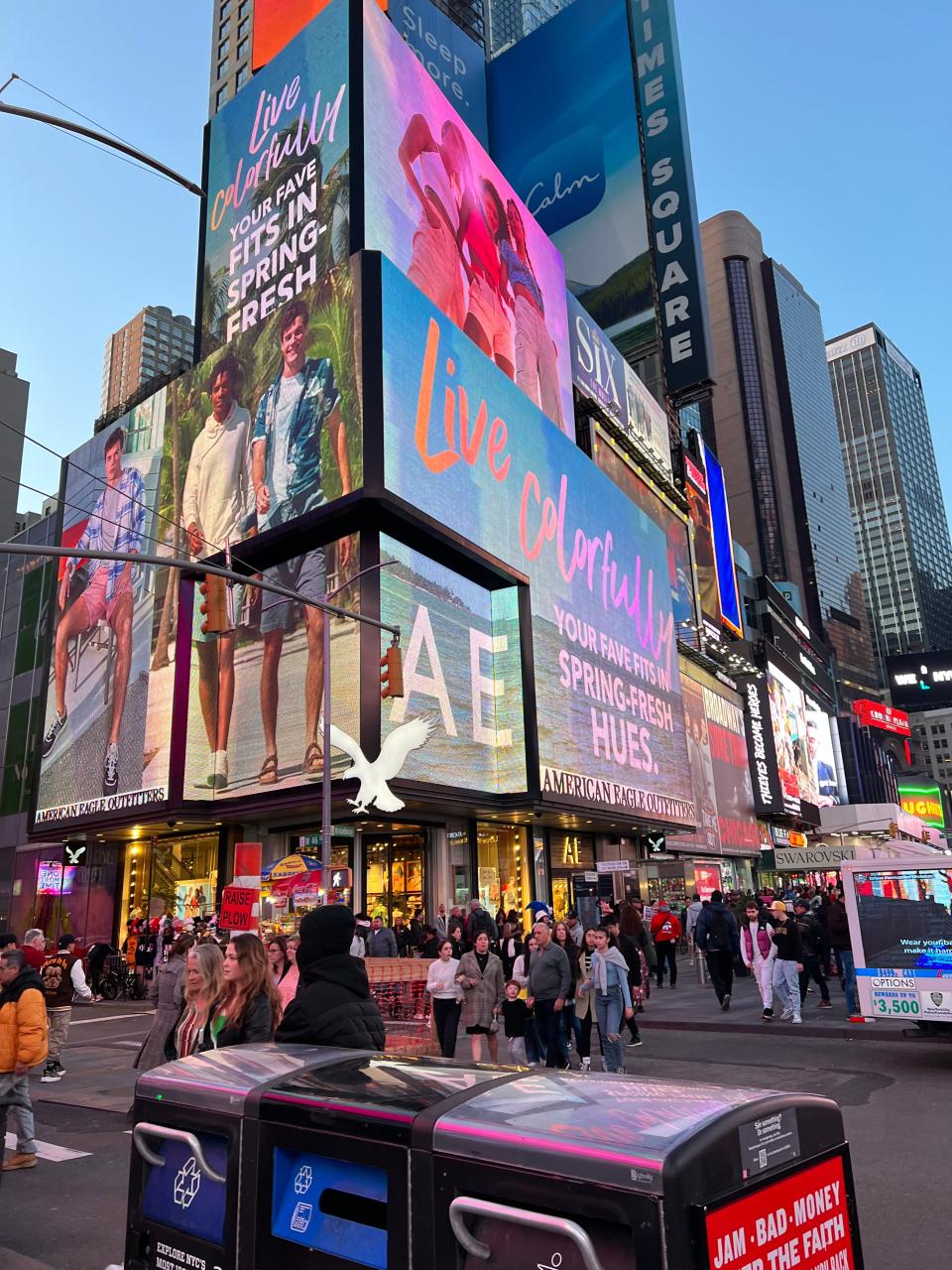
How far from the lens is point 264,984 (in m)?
6.37

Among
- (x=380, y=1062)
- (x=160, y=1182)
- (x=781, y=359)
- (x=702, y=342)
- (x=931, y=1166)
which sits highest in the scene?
(x=781, y=359)

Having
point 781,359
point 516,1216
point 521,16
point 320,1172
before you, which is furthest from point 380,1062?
point 781,359

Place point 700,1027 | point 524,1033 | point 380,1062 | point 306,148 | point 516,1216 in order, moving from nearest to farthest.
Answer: point 516,1216 < point 380,1062 < point 524,1033 < point 700,1027 < point 306,148

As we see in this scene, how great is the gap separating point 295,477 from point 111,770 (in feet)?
43.1

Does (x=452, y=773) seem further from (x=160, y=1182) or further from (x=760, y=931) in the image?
(x=160, y=1182)

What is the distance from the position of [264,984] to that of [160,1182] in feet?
8.52

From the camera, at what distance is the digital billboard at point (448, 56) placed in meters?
55.5

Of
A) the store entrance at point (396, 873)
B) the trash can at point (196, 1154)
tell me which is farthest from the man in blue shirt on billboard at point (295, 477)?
the trash can at point (196, 1154)

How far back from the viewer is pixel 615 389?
167 ft

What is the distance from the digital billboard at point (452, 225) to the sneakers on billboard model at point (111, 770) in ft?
64.3

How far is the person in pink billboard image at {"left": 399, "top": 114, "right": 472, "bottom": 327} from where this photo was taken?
32.8 metres

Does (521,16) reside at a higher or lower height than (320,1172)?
higher

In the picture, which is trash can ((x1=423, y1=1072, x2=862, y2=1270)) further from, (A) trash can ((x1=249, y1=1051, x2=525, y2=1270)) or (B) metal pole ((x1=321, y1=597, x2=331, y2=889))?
(B) metal pole ((x1=321, y1=597, x2=331, y2=889))

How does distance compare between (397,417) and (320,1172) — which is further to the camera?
(397,417)
